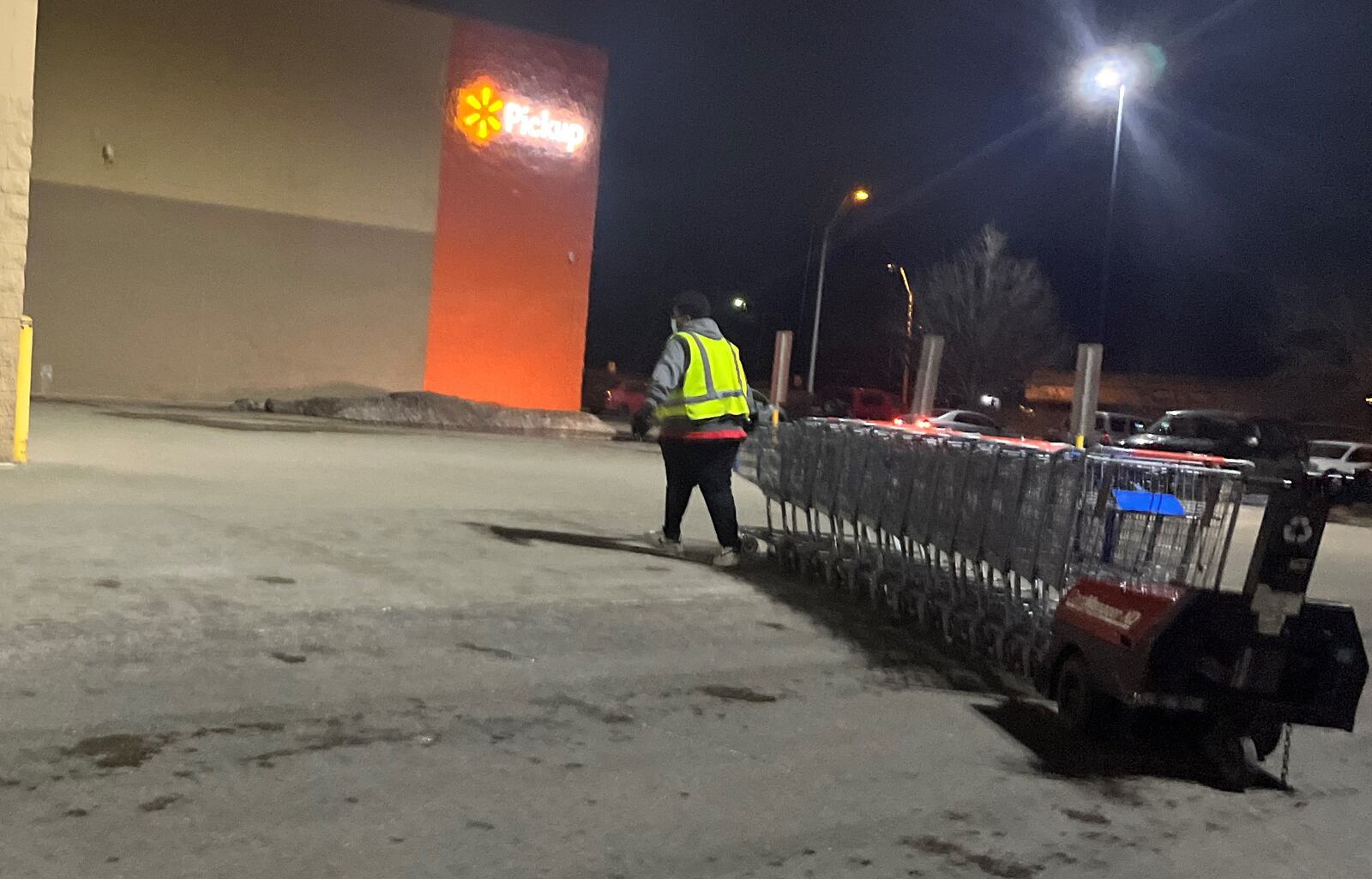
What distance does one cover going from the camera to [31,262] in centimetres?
2856

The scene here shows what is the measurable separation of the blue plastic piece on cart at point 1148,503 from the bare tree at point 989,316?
4107cm

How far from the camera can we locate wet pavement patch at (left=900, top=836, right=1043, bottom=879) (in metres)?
3.89

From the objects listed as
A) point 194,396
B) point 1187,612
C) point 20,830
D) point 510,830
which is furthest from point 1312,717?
point 194,396

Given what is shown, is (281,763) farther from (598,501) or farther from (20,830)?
(598,501)

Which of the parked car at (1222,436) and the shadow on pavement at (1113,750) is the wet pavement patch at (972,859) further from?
the parked car at (1222,436)

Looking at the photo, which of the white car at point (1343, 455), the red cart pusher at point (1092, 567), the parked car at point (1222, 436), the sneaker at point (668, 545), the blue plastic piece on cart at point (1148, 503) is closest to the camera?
the red cart pusher at point (1092, 567)

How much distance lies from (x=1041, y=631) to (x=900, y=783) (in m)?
2.13

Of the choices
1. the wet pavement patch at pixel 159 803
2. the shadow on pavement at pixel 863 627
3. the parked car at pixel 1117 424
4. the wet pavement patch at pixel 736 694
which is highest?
the parked car at pixel 1117 424

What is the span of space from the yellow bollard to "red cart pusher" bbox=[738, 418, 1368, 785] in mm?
7299

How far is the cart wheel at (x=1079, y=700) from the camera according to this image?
536cm

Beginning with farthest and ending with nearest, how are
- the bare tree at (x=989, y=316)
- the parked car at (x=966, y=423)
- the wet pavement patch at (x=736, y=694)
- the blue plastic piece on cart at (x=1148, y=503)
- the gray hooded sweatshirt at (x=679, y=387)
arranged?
the bare tree at (x=989, y=316) < the parked car at (x=966, y=423) < the gray hooded sweatshirt at (x=679, y=387) < the blue plastic piece on cart at (x=1148, y=503) < the wet pavement patch at (x=736, y=694)

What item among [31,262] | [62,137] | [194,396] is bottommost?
[194,396]

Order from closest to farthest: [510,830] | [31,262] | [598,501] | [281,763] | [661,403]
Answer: [510,830], [281,763], [661,403], [598,501], [31,262]

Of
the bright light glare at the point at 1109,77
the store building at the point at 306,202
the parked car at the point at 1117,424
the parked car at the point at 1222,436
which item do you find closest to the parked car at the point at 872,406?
the parked car at the point at 1117,424
